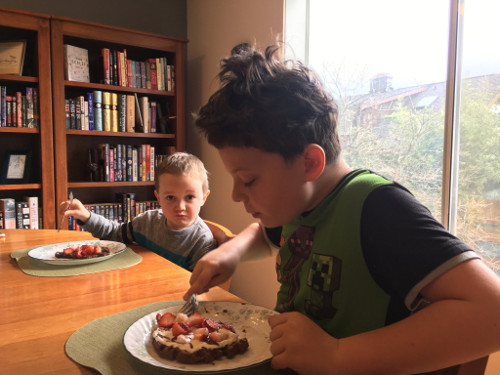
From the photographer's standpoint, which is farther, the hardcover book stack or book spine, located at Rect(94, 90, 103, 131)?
the hardcover book stack


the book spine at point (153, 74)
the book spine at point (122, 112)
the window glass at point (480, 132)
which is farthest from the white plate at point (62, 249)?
the book spine at point (153, 74)

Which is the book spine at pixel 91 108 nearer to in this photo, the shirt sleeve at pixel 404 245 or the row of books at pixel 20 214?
the row of books at pixel 20 214

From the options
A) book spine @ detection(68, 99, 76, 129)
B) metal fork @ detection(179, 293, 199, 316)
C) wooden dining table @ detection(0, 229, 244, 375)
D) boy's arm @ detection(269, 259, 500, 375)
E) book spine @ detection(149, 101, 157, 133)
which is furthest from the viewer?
book spine @ detection(149, 101, 157, 133)

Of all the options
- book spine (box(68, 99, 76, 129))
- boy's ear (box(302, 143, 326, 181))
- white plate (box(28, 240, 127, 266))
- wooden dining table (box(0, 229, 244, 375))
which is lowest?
wooden dining table (box(0, 229, 244, 375))

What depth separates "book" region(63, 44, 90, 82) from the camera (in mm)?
2834

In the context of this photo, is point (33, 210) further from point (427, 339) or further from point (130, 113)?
point (427, 339)

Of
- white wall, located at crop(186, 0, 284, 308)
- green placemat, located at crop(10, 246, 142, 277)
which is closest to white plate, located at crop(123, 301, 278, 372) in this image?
green placemat, located at crop(10, 246, 142, 277)

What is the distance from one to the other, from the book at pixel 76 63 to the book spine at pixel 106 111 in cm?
17

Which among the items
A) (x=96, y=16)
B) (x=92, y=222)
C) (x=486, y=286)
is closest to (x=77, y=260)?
(x=92, y=222)

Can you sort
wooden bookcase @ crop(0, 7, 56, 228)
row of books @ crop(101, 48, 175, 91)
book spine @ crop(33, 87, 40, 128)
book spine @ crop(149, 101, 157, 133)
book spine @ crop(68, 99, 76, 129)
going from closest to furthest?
wooden bookcase @ crop(0, 7, 56, 228) < book spine @ crop(33, 87, 40, 128) < book spine @ crop(68, 99, 76, 129) < row of books @ crop(101, 48, 175, 91) < book spine @ crop(149, 101, 157, 133)

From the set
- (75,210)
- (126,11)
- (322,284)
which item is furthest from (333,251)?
(126,11)

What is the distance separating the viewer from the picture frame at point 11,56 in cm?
272

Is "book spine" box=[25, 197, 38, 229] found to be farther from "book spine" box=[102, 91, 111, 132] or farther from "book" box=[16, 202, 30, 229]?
"book spine" box=[102, 91, 111, 132]

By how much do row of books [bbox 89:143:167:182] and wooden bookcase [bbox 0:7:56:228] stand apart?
1.20 feet
